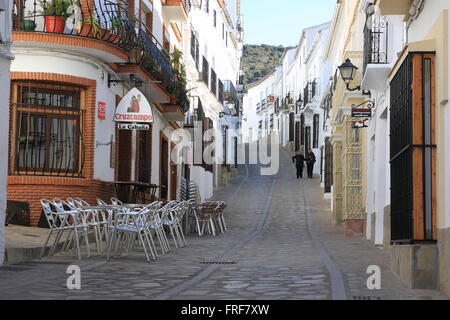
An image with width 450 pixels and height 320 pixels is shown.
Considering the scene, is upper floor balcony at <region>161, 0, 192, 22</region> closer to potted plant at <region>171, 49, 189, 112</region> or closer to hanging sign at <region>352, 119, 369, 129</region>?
potted plant at <region>171, 49, 189, 112</region>

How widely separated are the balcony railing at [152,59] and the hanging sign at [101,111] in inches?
83.6

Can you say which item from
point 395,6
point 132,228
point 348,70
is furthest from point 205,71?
point 395,6

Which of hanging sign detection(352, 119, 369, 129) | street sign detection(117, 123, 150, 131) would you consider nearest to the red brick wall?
street sign detection(117, 123, 150, 131)

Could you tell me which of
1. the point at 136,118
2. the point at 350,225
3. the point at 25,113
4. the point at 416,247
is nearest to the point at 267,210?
the point at 350,225

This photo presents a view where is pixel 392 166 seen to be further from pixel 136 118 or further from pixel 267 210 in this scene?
pixel 267 210

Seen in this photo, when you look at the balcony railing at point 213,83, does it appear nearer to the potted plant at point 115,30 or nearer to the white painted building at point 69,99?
the white painted building at point 69,99

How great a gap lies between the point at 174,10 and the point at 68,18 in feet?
33.5

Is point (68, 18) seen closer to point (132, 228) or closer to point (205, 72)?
point (132, 228)

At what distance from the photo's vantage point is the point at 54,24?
1684 centimetres

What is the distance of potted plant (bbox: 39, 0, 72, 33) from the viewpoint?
16.9 m

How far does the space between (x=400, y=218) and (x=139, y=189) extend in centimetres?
1120

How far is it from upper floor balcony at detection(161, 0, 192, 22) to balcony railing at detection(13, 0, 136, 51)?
333 inches

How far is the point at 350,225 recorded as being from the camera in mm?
21984

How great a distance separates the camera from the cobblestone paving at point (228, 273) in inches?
357
